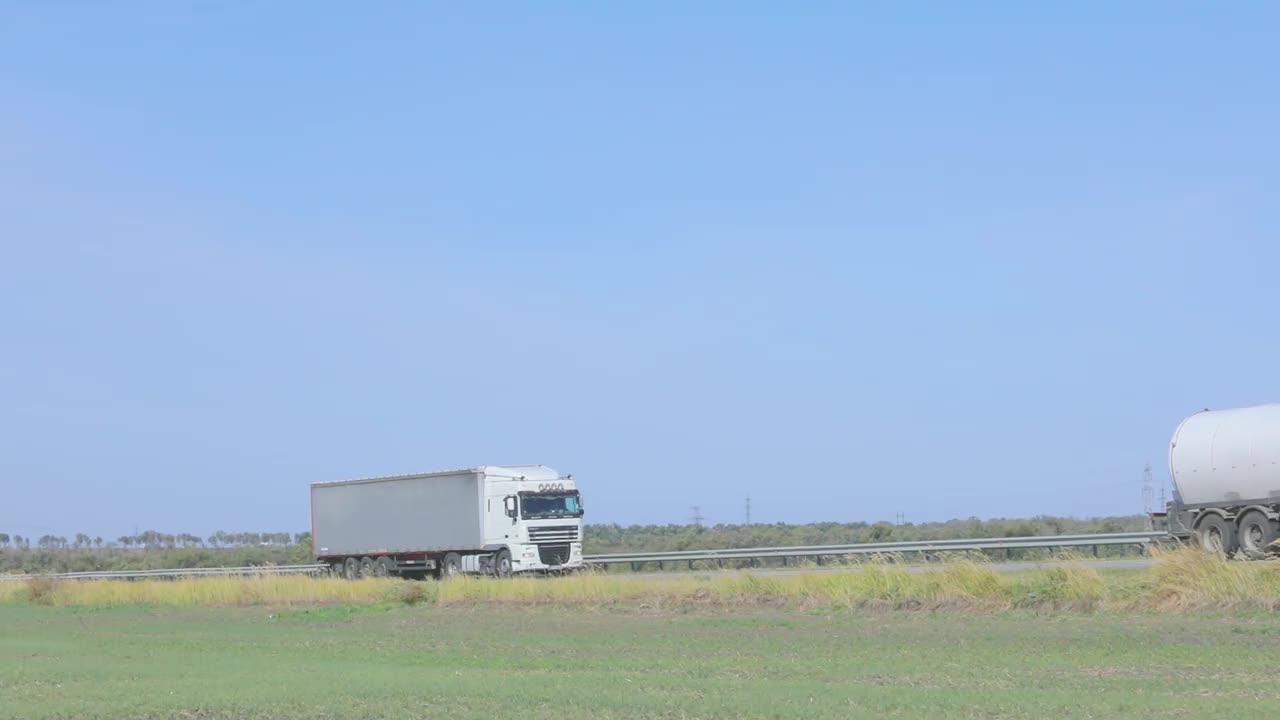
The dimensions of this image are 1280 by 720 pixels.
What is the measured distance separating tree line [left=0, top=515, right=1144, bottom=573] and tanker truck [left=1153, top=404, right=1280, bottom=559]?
12784 millimetres

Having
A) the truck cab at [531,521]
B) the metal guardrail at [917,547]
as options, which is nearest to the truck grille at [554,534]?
the truck cab at [531,521]

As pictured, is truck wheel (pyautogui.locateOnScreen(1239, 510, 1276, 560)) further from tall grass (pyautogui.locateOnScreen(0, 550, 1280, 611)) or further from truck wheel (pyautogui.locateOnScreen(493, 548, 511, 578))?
truck wheel (pyautogui.locateOnScreen(493, 548, 511, 578))

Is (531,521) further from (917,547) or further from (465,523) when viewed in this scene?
(917,547)

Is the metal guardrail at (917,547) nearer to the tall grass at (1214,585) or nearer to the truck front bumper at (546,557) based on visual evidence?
the truck front bumper at (546,557)

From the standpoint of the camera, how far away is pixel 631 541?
321ft

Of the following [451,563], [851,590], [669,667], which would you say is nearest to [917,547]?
[451,563]

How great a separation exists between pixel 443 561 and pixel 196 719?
120ft

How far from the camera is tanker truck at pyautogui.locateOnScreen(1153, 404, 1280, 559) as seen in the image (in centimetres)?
3488

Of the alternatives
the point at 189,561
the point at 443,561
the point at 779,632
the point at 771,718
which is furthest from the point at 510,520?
the point at 189,561

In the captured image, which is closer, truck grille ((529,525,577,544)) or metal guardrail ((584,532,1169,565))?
metal guardrail ((584,532,1169,565))

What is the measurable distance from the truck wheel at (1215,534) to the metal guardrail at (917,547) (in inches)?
101

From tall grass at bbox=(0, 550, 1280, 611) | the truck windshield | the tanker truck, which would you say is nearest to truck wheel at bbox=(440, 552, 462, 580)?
the truck windshield

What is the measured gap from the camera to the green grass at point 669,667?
1441 cm

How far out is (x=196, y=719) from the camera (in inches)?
569
